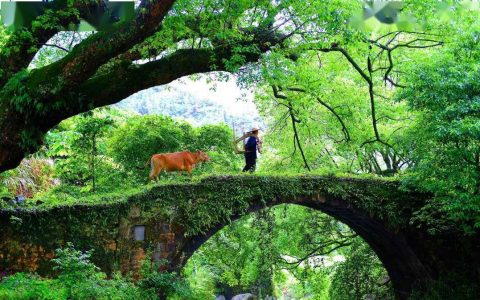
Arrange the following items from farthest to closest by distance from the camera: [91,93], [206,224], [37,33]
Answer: [206,224], [37,33], [91,93]

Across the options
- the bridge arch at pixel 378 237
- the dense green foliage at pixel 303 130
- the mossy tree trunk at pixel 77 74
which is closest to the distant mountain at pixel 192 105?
the dense green foliage at pixel 303 130

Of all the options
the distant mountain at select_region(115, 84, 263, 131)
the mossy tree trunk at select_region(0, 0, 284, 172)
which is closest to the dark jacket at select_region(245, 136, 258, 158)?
the mossy tree trunk at select_region(0, 0, 284, 172)

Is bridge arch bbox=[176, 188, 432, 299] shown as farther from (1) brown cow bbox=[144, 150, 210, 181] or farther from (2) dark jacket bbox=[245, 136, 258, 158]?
(1) brown cow bbox=[144, 150, 210, 181]

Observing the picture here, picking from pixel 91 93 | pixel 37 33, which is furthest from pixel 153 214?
pixel 37 33

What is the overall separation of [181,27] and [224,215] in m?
3.97

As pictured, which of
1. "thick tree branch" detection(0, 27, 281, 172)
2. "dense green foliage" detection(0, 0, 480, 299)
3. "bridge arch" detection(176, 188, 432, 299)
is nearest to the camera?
"thick tree branch" detection(0, 27, 281, 172)

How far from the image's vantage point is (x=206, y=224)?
890 cm

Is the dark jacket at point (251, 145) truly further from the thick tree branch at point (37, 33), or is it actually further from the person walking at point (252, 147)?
the thick tree branch at point (37, 33)

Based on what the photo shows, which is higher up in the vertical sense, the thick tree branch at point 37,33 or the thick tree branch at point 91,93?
the thick tree branch at point 37,33

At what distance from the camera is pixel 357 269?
13.0 meters

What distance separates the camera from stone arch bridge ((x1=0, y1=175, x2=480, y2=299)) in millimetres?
7590

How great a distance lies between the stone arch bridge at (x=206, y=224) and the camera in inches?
299

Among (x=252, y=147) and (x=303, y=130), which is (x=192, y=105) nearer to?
(x=303, y=130)

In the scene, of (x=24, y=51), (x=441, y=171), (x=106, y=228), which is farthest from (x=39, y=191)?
(x=441, y=171)
